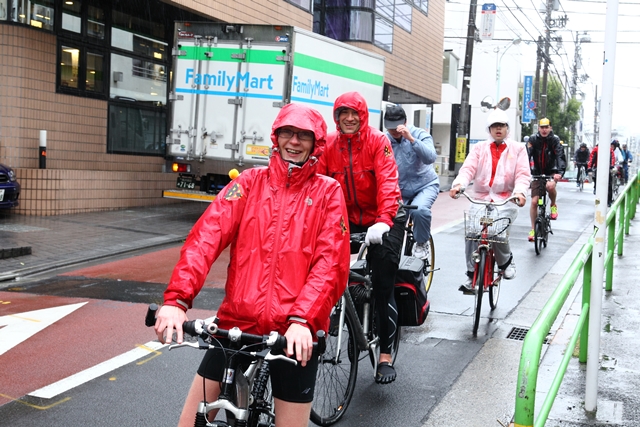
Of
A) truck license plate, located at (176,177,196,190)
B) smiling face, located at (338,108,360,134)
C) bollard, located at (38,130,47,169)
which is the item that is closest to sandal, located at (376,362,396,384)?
smiling face, located at (338,108,360,134)

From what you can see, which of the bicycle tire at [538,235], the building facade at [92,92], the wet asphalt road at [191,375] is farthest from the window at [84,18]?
the bicycle tire at [538,235]

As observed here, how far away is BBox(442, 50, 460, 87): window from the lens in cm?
4274

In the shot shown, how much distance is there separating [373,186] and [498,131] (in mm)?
2576

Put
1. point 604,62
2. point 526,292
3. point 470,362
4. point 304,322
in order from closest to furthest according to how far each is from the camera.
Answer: point 304,322
point 604,62
point 470,362
point 526,292

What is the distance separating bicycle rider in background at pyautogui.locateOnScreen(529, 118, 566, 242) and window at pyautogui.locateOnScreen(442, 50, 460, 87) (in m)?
31.3

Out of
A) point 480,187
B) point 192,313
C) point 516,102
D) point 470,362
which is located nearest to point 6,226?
point 192,313

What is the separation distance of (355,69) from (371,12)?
29.4 ft

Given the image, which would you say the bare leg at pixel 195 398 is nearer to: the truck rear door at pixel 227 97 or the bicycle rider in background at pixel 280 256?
the bicycle rider in background at pixel 280 256

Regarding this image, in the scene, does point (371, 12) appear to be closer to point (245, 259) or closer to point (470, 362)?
point (470, 362)

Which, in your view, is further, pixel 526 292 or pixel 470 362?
pixel 526 292

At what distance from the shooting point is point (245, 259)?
3.00m

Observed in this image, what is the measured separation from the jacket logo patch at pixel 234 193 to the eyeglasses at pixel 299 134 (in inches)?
11.0

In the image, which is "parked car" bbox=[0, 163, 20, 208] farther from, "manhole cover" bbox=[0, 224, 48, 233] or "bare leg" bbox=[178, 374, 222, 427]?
"bare leg" bbox=[178, 374, 222, 427]

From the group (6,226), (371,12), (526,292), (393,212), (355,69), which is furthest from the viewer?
(371,12)
